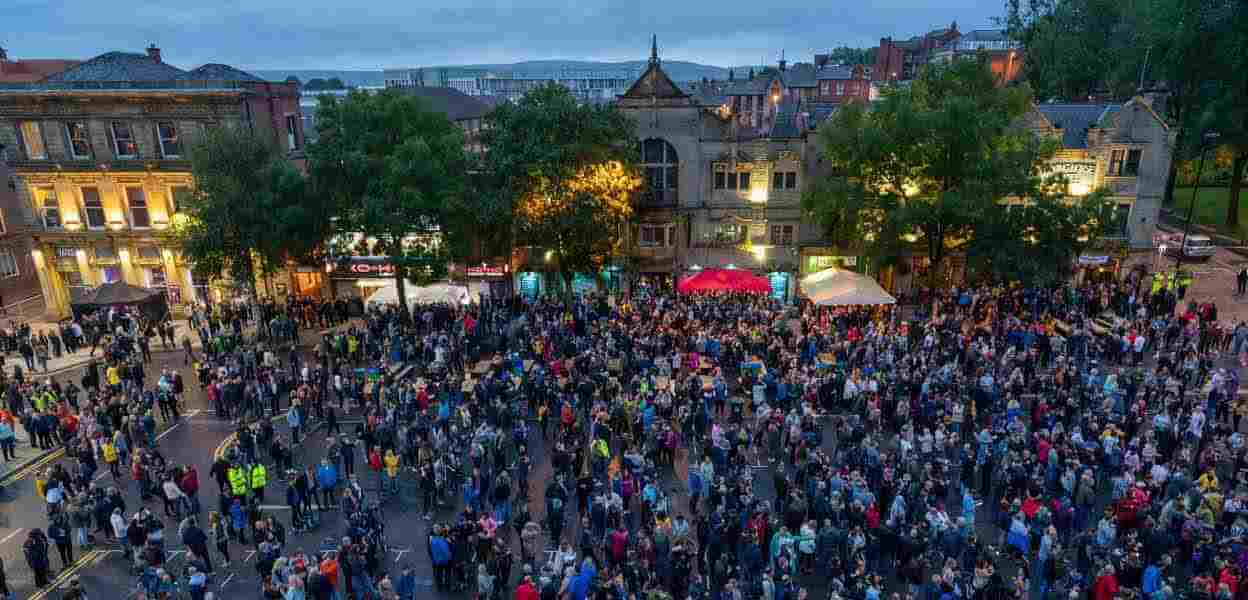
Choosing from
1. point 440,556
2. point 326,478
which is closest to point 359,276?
point 326,478

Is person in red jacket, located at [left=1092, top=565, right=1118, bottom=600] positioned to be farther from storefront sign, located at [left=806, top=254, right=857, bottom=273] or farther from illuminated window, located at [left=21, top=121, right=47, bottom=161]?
illuminated window, located at [left=21, top=121, right=47, bottom=161]

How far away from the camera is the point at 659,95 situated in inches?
1549

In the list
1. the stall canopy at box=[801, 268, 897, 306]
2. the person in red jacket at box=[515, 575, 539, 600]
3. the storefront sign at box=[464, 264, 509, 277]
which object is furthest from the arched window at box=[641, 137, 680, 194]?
the person in red jacket at box=[515, 575, 539, 600]

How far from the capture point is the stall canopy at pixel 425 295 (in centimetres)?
3619

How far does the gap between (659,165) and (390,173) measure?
14.9 meters

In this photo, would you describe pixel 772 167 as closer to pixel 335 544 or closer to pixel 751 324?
pixel 751 324

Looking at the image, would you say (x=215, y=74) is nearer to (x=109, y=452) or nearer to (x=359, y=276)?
(x=359, y=276)

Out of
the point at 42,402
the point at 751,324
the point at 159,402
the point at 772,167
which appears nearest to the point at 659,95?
the point at 772,167

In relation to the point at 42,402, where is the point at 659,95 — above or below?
above

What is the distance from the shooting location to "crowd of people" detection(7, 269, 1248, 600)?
16297 mm

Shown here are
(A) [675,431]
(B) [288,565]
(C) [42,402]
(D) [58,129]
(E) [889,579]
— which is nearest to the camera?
(B) [288,565]

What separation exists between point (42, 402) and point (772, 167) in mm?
33081

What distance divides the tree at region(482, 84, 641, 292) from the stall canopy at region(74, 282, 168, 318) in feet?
57.7

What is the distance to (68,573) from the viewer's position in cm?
1820
